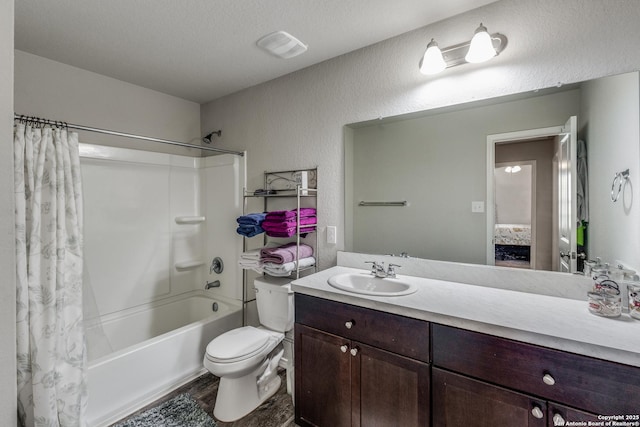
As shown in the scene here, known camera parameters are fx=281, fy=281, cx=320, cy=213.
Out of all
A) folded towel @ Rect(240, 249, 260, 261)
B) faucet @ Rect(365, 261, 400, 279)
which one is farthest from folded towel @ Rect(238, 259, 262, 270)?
faucet @ Rect(365, 261, 400, 279)

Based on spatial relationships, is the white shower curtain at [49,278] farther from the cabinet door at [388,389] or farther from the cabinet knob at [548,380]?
the cabinet knob at [548,380]

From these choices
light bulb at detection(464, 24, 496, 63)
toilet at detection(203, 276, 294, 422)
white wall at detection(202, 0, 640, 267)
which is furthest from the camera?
toilet at detection(203, 276, 294, 422)

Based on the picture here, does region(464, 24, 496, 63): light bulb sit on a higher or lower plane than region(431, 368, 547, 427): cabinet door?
higher

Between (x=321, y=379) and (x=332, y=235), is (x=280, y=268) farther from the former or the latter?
(x=321, y=379)

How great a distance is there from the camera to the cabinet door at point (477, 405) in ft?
3.26

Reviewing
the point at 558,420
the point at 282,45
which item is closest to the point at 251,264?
→ the point at 282,45

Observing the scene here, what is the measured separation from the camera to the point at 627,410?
34.3 inches

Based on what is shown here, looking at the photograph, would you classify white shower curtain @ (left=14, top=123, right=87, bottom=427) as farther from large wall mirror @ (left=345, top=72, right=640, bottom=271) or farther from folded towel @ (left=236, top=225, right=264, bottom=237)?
large wall mirror @ (left=345, top=72, right=640, bottom=271)

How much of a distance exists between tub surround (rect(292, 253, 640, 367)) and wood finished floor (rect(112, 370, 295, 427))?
2.76 feet

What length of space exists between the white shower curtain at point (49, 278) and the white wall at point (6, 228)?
638 mm

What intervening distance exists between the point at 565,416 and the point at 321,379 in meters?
1.01

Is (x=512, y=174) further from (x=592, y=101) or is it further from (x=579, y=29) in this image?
→ (x=579, y=29)

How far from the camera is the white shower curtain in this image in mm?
1396

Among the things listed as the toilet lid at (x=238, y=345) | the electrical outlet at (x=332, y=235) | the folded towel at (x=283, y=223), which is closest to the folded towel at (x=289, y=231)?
the folded towel at (x=283, y=223)
